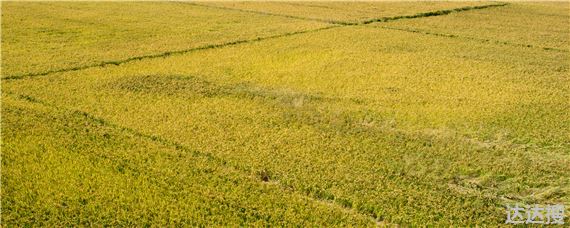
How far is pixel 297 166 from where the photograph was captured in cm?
562

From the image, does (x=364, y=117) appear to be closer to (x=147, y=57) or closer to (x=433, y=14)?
(x=147, y=57)

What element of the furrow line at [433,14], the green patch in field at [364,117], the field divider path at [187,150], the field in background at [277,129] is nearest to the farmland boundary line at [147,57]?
the field in background at [277,129]

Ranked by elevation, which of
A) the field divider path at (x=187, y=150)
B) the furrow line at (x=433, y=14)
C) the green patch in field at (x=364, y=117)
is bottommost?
the field divider path at (x=187, y=150)

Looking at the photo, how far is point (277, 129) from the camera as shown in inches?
264

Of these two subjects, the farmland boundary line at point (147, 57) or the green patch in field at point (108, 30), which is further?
the green patch in field at point (108, 30)

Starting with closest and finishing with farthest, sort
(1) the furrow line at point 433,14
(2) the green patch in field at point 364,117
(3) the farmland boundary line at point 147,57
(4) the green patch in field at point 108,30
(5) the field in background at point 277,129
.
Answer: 1. (5) the field in background at point 277,129
2. (2) the green patch in field at point 364,117
3. (3) the farmland boundary line at point 147,57
4. (4) the green patch in field at point 108,30
5. (1) the furrow line at point 433,14

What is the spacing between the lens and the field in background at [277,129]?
4887 mm

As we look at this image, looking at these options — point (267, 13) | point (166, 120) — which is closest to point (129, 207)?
point (166, 120)

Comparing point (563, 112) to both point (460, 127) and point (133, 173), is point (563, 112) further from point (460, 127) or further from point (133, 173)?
point (133, 173)

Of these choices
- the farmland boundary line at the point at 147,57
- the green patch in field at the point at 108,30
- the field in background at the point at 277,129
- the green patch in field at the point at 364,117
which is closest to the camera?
the field in background at the point at 277,129

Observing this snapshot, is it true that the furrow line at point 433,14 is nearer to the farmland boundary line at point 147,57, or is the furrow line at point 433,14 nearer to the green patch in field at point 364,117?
the farmland boundary line at point 147,57

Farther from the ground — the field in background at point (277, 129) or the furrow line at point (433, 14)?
the furrow line at point (433, 14)

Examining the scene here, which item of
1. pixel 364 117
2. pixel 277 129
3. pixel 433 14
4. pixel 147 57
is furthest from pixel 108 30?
pixel 433 14

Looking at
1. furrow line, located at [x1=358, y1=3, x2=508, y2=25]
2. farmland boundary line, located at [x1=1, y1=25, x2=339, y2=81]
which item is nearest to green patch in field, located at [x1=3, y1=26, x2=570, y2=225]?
farmland boundary line, located at [x1=1, y1=25, x2=339, y2=81]
